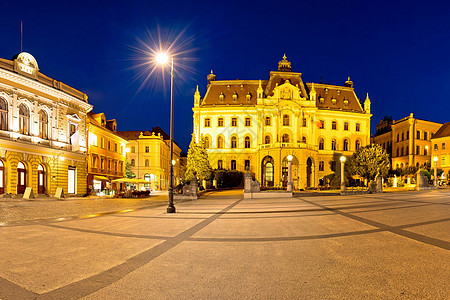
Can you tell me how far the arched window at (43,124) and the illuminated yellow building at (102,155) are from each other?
7.34 meters

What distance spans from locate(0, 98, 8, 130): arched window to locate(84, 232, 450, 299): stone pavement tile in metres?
26.4

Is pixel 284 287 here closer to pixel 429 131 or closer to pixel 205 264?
pixel 205 264

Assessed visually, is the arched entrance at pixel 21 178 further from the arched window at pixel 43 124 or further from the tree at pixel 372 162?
the tree at pixel 372 162

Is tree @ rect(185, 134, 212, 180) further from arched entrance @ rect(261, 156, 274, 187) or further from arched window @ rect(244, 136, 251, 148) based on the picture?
arched window @ rect(244, 136, 251, 148)

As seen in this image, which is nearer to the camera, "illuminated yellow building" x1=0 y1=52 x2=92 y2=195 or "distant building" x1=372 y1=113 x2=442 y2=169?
"illuminated yellow building" x1=0 y1=52 x2=92 y2=195

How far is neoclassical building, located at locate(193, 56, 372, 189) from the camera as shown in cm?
5156

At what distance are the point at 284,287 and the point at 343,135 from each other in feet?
193

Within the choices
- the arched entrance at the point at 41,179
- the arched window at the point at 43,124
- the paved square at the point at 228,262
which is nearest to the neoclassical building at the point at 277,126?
the arched window at the point at 43,124

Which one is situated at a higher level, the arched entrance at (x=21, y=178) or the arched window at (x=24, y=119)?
the arched window at (x=24, y=119)

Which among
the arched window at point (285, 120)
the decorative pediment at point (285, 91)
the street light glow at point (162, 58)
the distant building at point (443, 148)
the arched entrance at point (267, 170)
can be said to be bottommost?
the arched entrance at point (267, 170)

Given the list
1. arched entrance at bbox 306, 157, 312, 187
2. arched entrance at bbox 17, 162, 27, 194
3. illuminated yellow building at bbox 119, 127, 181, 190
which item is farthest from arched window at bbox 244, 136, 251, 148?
arched entrance at bbox 17, 162, 27, 194

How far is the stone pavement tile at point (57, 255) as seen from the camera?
5.07 meters

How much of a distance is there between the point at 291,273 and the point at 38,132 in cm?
3137

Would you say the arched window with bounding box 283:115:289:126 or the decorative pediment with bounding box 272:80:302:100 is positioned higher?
the decorative pediment with bounding box 272:80:302:100
